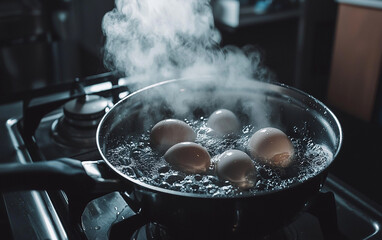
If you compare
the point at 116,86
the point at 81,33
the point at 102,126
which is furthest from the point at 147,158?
the point at 81,33

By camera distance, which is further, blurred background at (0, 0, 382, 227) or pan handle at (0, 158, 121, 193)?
blurred background at (0, 0, 382, 227)

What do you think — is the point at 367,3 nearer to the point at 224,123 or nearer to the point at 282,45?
the point at 282,45

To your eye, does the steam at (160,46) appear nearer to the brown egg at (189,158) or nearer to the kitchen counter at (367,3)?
the brown egg at (189,158)

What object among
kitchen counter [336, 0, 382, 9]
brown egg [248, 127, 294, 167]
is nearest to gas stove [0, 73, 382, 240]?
brown egg [248, 127, 294, 167]

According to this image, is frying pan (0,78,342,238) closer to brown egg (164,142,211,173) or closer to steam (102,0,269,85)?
brown egg (164,142,211,173)

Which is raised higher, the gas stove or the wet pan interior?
the wet pan interior

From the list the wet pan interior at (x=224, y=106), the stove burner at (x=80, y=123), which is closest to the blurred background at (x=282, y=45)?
the wet pan interior at (x=224, y=106)
